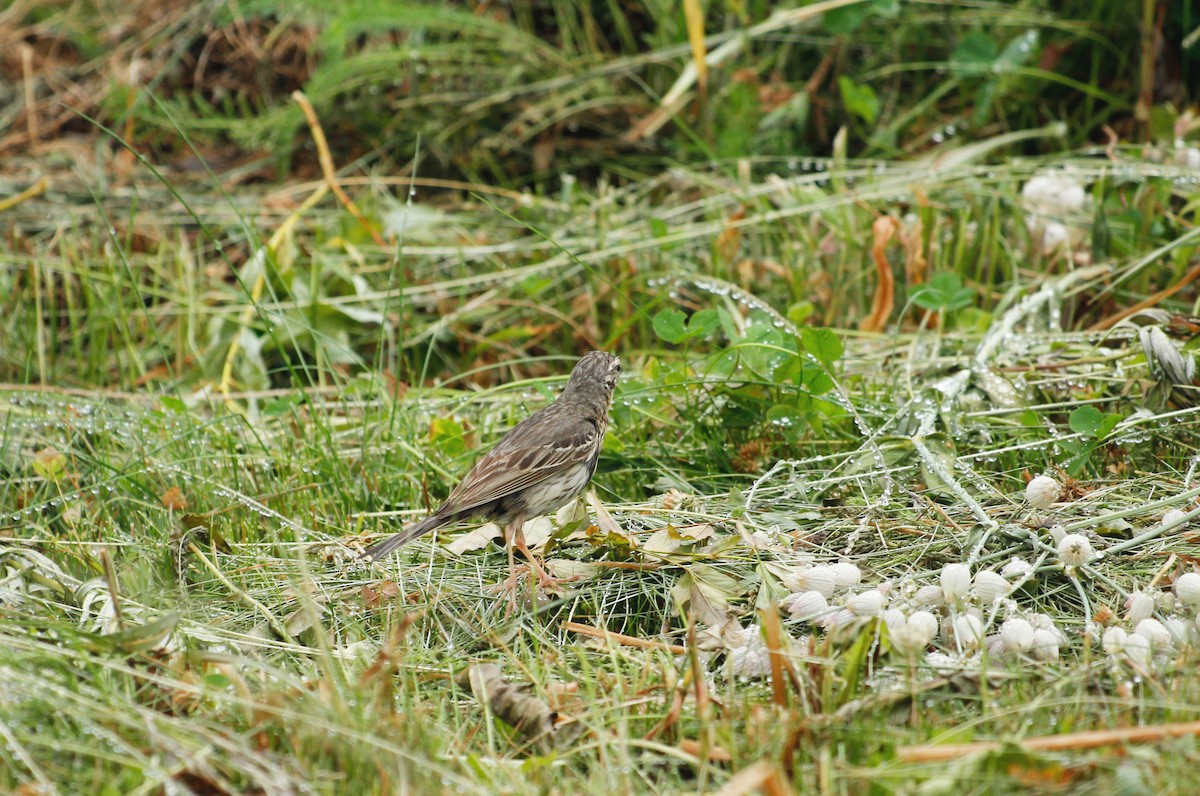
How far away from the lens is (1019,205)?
5770 millimetres

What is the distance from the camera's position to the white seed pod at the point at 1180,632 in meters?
2.96

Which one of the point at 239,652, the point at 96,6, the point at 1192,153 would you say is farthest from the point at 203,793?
the point at 96,6

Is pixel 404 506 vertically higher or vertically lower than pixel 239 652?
lower

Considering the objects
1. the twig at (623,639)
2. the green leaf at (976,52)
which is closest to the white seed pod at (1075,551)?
the twig at (623,639)

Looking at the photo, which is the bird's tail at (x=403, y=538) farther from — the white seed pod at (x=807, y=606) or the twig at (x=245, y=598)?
the white seed pod at (x=807, y=606)

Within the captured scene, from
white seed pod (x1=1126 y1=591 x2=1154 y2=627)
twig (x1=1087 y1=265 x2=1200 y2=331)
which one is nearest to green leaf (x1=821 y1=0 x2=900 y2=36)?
twig (x1=1087 y1=265 x2=1200 y2=331)

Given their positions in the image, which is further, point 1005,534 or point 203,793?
point 1005,534

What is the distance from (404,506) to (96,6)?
7025 mm

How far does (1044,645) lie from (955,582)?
0.27 metres

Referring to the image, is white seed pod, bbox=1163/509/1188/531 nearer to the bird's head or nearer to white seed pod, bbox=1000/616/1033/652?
white seed pod, bbox=1000/616/1033/652

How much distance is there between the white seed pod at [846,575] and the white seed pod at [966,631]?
0.36 m

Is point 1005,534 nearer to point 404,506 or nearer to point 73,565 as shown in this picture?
point 404,506

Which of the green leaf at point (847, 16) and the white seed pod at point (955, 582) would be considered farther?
the green leaf at point (847, 16)

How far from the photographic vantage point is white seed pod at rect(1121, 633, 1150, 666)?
2.84 m
